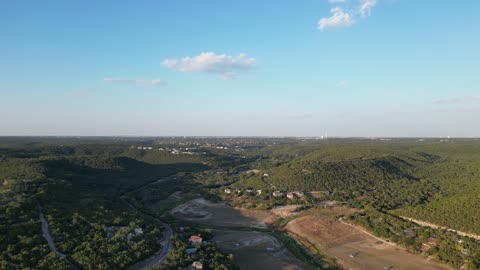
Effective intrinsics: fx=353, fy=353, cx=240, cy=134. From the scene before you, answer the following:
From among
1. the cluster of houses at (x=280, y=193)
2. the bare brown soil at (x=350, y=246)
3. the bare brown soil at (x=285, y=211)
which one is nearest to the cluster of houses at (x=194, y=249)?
the bare brown soil at (x=350, y=246)

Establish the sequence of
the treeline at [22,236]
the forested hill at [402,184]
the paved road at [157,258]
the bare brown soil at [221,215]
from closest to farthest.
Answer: the treeline at [22,236] → the paved road at [157,258] → the forested hill at [402,184] → the bare brown soil at [221,215]

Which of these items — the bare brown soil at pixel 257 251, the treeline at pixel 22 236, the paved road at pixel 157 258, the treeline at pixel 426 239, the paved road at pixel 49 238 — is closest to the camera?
the treeline at pixel 22 236

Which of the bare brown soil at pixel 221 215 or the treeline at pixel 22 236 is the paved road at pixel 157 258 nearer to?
the treeline at pixel 22 236

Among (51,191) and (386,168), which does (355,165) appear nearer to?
(386,168)

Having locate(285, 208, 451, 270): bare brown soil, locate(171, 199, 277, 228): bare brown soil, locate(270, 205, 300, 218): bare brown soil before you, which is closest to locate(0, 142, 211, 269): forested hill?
locate(171, 199, 277, 228): bare brown soil

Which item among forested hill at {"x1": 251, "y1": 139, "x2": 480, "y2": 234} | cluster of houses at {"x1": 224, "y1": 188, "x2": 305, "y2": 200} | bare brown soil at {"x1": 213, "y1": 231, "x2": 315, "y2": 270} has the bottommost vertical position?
bare brown soil at {"x1": 213, "y1": 231, "x2": 315, "y2": 270}

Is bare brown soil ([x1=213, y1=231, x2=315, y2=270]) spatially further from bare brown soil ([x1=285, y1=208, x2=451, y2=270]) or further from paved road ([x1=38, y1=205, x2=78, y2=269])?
paved road ([x1=38, y1=205, x2=78, y2=269])

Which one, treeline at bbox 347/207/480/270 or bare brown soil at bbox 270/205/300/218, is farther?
bare brown soil at bbox 270/205/300/218

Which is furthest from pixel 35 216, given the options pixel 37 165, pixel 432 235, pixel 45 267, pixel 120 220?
pixel 432 235

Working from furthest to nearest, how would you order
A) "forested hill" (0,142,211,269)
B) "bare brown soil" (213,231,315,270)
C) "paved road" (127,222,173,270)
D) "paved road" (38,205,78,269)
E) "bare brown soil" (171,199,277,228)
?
"bare brown soil" (171,199,277,228) < "bare brown soil" (213,231,315,270) < "paved road" (127,222,173,270) < "paved road" (38,205,78,269) < "forested hill" (0,142,211,269)

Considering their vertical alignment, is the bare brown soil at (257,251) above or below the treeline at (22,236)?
below
